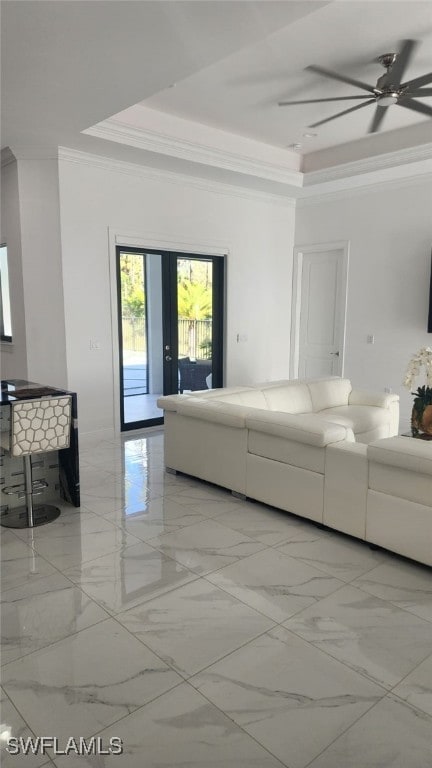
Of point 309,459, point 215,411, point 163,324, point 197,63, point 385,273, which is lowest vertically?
point 309,459

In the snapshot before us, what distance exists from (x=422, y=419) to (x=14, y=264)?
170 inches

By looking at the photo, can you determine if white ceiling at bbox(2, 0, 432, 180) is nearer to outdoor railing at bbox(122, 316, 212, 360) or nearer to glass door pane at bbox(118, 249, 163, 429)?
glass door pane at bbox(118, 249, 163, 429)

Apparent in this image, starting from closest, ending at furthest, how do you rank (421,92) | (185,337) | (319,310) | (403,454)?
(403,454) < (421,92) < (185,337) < (319,310)

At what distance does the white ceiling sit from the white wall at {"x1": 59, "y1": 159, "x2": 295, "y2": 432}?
1.51ft

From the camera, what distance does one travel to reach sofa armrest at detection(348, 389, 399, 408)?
5.10m

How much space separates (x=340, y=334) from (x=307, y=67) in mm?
3705

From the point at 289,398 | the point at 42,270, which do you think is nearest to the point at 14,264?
the point at 42,270

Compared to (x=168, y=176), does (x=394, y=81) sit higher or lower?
higher

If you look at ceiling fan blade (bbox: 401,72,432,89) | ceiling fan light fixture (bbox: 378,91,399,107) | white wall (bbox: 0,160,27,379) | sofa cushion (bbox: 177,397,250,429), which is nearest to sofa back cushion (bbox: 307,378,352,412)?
sofa cushion (bbox: 177,397,250,429)

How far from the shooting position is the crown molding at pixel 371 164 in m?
5.50

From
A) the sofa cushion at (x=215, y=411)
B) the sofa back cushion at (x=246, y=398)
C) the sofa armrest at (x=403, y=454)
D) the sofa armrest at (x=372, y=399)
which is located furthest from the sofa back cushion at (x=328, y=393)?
the sofa armrest at (x=403, y=454)

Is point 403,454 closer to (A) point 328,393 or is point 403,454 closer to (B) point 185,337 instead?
(A) point 328,393

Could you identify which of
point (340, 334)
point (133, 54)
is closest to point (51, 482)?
point (133, 54)

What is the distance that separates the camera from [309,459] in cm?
332
